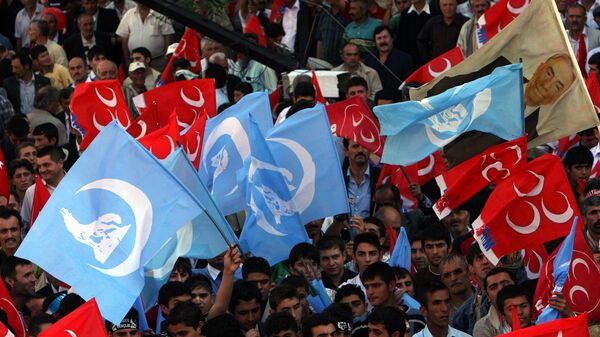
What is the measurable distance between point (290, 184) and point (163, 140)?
1062 millimetres

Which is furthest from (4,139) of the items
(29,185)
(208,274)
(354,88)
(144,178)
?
(144,178)

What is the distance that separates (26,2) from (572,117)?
35.3 feet

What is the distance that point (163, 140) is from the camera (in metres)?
15.0

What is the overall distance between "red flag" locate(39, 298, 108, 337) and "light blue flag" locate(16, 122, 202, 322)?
0.83 metres

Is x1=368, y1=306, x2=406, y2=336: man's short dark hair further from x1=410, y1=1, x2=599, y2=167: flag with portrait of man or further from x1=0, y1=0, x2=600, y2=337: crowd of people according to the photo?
x1=410, y1=1, x2=599, y2=167: flag with portrait of man

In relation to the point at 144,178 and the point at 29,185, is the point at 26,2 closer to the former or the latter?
the point at 29,185

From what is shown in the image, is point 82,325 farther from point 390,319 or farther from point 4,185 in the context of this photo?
point 4,185

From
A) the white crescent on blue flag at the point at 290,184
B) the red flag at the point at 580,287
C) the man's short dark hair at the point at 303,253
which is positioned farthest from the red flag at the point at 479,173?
the red flag at the point at 580,287

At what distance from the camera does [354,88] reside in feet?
60.5

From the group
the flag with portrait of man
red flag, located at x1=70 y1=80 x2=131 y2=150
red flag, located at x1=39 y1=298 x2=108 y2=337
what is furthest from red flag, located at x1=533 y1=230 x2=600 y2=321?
red flag, located at x1=70 y1=80 x2=131 y2=150

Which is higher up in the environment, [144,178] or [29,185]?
[144,178]

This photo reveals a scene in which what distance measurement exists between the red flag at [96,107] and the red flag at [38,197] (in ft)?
4.04

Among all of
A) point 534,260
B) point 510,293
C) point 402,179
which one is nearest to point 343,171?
point 402,179

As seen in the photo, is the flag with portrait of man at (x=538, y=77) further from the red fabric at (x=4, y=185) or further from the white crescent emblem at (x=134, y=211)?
the red fabric at (x=4, y=185)
